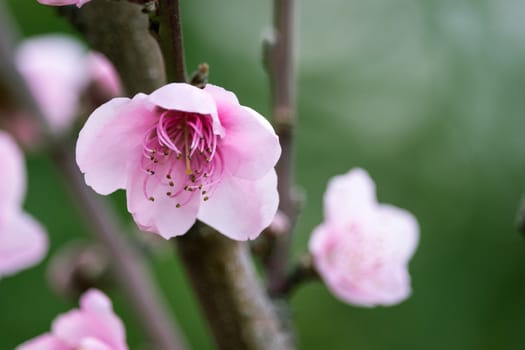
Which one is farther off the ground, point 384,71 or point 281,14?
point 281,14

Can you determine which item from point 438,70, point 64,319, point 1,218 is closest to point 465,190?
point 438,70

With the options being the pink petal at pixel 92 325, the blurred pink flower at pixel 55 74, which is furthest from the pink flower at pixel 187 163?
the blurred pink flower at pixel 55 74

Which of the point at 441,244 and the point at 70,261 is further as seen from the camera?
the point at 441,244

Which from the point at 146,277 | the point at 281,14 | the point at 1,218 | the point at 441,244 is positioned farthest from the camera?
the point at 441,244

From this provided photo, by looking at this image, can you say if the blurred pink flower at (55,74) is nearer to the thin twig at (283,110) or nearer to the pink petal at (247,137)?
the thin twig at (283,110)

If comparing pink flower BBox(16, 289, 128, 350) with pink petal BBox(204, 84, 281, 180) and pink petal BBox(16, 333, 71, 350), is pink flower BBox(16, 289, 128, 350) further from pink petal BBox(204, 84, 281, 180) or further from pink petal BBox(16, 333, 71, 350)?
pink petal BBox(204, 84, 281, 180)

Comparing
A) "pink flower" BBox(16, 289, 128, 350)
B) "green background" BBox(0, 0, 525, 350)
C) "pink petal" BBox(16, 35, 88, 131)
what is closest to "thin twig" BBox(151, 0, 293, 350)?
"pink flower" BBox(16, 289, 128, 350)

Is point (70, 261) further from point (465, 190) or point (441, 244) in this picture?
point (465, 190)
